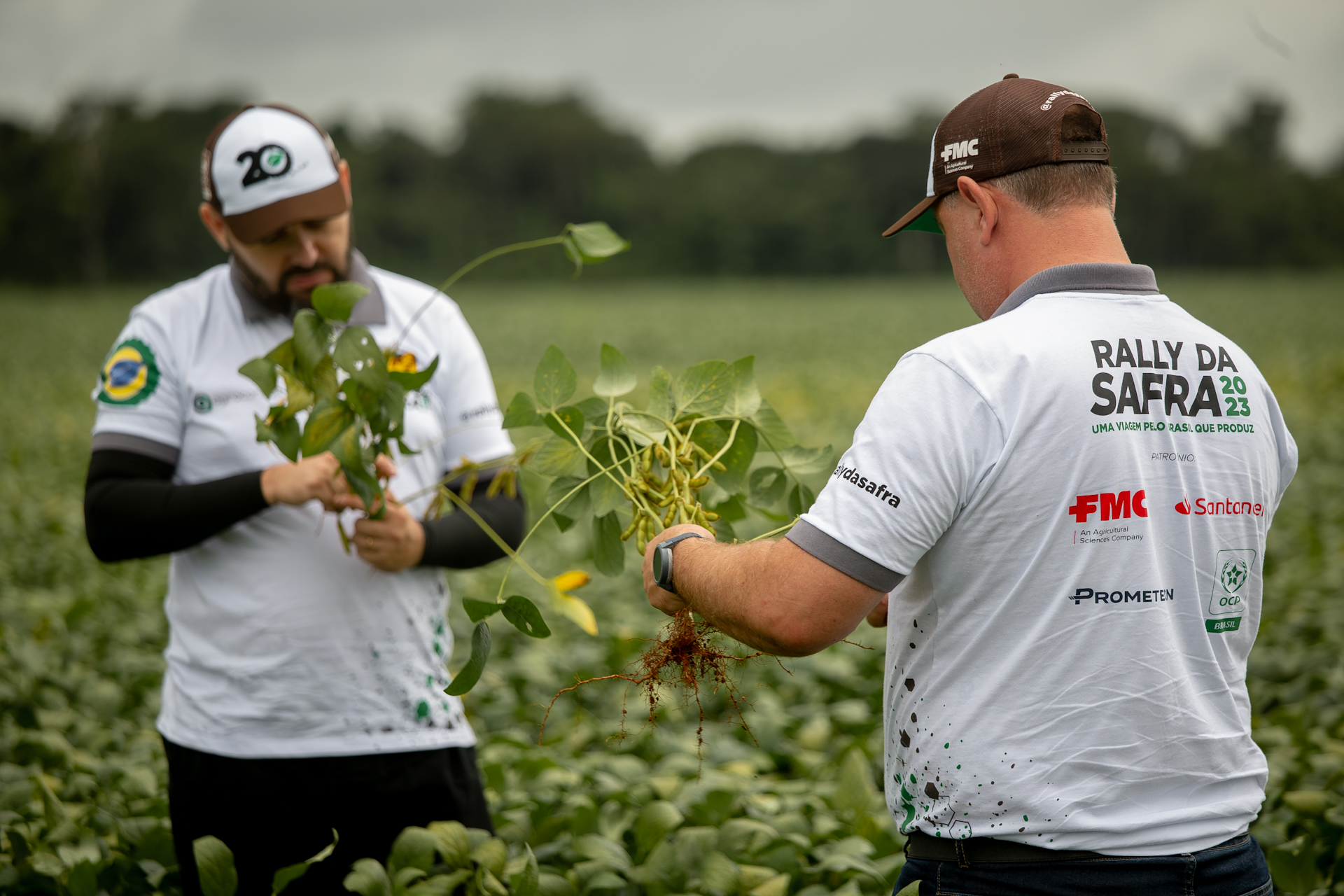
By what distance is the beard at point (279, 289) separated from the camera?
1.88m

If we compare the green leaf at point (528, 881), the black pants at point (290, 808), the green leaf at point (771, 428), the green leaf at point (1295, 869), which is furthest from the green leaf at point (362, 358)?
the green leaf at point (1295, 869)

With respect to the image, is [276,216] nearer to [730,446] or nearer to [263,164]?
[263,164]

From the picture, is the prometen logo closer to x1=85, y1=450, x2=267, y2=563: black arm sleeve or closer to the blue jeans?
the blue jeans

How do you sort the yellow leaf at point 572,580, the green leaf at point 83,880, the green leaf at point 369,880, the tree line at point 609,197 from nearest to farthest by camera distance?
1. the yellow leaf at point 572,580
2. the green leaf at point 369,880
3. the green leaf at point 83,880
4. the tree line at point 609,197

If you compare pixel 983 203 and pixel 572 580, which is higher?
pixel 983 203

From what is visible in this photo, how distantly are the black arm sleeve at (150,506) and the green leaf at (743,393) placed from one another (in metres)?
0.83

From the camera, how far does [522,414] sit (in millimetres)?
1564

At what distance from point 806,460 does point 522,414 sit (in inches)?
18.7

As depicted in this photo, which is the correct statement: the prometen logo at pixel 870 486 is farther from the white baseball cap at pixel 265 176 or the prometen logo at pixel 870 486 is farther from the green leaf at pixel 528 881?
the white baseball cap at pixel 265 176

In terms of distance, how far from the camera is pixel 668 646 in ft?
4.95

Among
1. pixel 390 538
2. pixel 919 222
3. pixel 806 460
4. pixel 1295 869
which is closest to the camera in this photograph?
pixel 919 222

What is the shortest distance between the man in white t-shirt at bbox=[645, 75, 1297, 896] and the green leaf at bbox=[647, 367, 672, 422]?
0.40 meters

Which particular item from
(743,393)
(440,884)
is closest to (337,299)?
(743,393)

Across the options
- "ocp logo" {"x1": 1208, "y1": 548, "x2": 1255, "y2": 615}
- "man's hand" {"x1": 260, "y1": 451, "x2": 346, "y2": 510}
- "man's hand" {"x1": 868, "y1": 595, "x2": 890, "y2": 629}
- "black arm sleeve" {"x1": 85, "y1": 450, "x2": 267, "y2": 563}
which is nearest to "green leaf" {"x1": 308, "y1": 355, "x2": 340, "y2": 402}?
"man's hand" {"x1": 260, "y1": 451, "x2": 346, "y2": 510}
